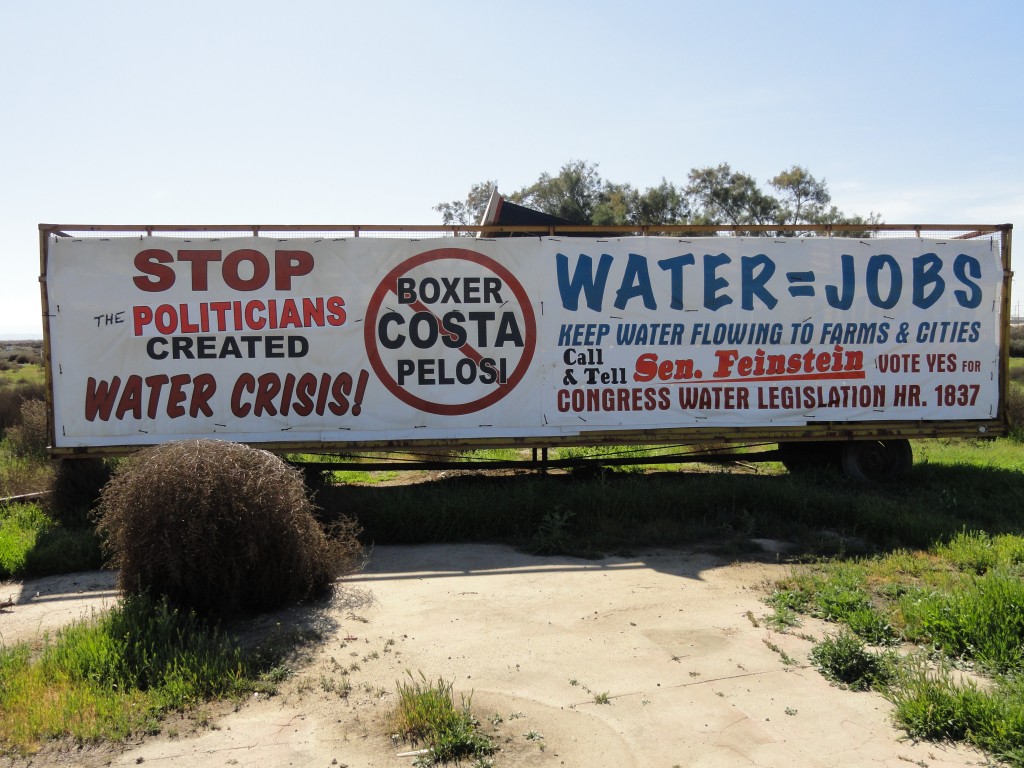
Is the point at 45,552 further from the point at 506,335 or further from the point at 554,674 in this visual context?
the point at 554,674

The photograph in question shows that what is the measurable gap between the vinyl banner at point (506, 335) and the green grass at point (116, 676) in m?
3.94

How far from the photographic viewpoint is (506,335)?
31.7 feet

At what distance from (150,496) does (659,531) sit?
5.00m

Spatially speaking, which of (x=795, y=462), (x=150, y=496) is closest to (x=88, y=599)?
(x=150, y=496)

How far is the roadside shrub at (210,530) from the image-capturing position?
19.4 feet

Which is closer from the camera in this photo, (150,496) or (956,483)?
(150,496)

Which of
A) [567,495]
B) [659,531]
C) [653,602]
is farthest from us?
[567,495]

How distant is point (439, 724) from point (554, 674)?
1090 millimetres

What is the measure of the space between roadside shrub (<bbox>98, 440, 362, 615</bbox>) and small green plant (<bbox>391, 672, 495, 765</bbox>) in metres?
1.93

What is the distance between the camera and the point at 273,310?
941 centimetres

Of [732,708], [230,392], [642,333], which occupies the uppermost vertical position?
[642,333]

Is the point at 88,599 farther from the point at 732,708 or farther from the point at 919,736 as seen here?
the point at 919,736

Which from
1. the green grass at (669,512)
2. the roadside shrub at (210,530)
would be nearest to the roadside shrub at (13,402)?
the green grass at (669,512)

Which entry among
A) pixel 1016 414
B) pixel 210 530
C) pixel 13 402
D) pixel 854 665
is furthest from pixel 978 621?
pixel 13 402
